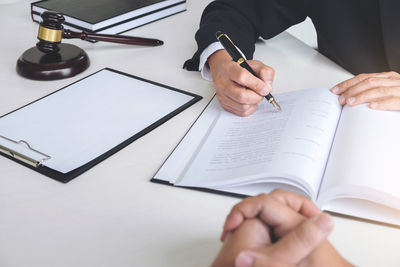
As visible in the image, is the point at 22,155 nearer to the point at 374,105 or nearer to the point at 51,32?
the point at 51,32

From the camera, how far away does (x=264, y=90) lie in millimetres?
981

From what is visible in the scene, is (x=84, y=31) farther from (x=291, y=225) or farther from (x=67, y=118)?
(x=291, y=225)

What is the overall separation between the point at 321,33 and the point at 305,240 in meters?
1.13

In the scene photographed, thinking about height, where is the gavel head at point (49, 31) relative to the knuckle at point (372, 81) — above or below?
below

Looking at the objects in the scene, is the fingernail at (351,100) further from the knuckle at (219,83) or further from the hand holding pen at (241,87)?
the knuckle at (219,83)

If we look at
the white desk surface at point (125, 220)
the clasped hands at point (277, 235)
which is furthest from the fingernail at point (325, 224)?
the white desk surface at point (125, 220)

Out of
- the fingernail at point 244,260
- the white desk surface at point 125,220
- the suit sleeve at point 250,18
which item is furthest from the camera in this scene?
the suit sleeve at point 250,18

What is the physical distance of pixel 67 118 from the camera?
0.97 m

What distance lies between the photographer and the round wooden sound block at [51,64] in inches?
45.3

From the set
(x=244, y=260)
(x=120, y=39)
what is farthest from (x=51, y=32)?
(x=244, y=260)

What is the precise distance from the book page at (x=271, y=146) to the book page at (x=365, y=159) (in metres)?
0.02

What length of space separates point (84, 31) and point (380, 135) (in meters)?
0.87

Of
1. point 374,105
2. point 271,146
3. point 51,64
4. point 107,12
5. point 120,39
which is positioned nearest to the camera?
point 271,146

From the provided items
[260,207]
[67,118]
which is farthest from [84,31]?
[260,207]
